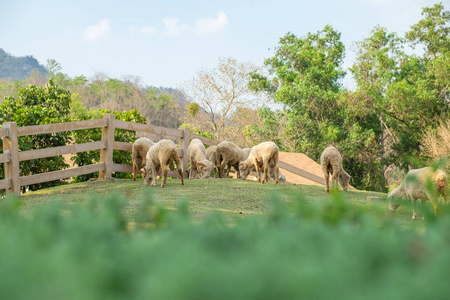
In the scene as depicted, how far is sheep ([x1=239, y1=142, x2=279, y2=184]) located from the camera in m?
11.4

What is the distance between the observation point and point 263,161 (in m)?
11.6

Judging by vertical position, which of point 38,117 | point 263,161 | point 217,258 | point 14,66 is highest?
point 14,66

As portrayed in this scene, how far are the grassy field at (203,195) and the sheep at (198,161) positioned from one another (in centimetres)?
97

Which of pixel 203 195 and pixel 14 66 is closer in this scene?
pixel 203 195

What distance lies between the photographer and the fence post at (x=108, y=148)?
11508mm

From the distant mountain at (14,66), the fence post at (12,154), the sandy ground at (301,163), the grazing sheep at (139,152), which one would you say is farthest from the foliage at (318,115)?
the distant mountain at (14,66)

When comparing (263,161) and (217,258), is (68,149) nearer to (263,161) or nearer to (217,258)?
(263,161)

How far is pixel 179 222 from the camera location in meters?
1.56

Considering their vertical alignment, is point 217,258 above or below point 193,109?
above

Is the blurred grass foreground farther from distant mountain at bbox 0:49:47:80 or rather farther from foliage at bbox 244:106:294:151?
distant mountain at bbox 0:49:47:80

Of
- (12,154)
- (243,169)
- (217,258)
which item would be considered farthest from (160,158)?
(217,258)

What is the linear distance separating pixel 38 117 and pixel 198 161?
3.86 meters

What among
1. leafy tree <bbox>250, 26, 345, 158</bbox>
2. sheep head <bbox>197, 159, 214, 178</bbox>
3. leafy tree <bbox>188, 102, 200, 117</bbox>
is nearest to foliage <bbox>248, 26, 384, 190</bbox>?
leafy tree <bbox>250, 26, 345, 158</bbox>

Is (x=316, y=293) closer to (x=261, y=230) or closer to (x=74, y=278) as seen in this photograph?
(x=74, y=278)
